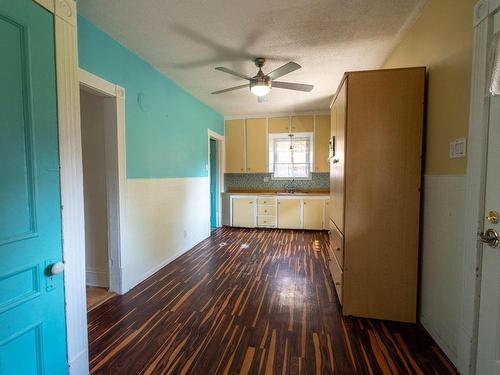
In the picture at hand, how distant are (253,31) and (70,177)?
1977mm

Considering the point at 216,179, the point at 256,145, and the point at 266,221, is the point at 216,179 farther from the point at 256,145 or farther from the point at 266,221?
the point at 266,221

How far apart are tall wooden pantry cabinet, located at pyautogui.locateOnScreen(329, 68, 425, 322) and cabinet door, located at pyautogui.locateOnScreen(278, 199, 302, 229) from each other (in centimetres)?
309

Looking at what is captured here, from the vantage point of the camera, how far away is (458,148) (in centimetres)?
149

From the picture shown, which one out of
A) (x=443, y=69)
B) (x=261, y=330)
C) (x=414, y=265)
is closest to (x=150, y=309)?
(x=261, y=330)

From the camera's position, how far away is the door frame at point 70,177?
1.17 meters

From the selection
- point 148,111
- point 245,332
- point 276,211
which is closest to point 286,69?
point 148,111

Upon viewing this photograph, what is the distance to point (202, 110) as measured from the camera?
14.5 feet

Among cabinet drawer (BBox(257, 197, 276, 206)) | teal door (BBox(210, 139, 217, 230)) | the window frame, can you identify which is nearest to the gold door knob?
cabinet drawer (BBox(257, 197, 276, 206))

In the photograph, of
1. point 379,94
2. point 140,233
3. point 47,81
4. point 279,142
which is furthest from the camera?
point 279,142

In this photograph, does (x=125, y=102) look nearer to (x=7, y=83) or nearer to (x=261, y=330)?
(x=7, y=83)

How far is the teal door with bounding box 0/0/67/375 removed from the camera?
0.93 meters

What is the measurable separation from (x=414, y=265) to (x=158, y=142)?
3.00m

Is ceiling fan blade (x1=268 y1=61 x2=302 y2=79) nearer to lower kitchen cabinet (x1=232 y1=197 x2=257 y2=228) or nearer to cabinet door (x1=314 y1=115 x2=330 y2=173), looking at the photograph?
cabinet door (x1=314 y1=115 x2=330 y2=173)

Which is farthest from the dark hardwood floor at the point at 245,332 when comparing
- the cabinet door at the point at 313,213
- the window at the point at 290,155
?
the window at the point at 290,155
